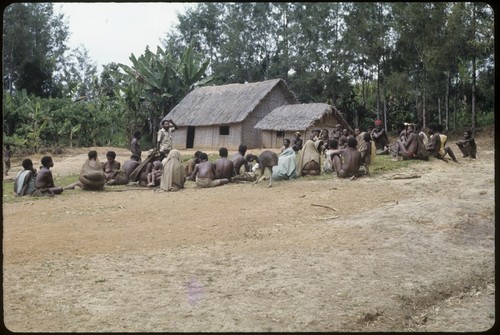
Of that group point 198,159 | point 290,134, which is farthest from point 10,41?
point 198,159

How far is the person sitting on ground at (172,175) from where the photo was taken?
10.7 m

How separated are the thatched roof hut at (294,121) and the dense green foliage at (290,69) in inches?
170

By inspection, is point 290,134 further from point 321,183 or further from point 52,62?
point 52,62

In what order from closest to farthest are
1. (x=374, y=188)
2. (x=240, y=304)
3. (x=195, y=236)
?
1. (x=240, y=304)
2. (x=195, y=236)
3. (x=374, y=188)

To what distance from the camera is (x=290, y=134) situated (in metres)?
21.5

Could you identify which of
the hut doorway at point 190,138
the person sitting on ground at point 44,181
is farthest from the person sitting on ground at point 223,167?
the hut doorway at point 190,138

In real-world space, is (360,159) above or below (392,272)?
above

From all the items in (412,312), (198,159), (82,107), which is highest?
(82,107)

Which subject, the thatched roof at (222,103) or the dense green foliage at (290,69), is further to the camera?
the thatched roof at (222,103)

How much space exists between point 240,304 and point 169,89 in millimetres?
22640

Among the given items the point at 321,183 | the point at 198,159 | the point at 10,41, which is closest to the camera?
the point at 321,183

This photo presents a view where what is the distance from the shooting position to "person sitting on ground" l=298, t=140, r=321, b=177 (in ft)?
38.1

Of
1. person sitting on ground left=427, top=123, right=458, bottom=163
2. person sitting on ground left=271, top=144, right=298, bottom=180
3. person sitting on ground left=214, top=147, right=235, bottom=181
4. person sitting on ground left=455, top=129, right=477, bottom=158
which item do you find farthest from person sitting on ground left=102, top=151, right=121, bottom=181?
person sitting on ground left=455, top=129, right=477, bottom=158

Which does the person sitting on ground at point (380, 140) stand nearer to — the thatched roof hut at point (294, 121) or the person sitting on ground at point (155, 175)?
the thatched roof hut at point (294, 121)
